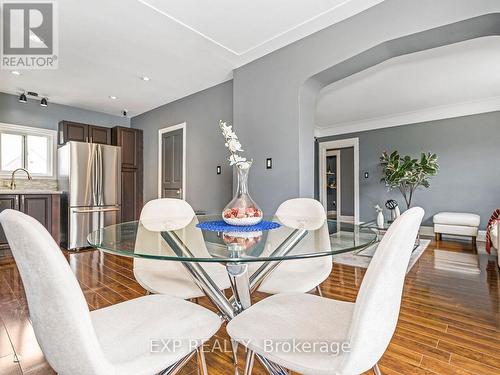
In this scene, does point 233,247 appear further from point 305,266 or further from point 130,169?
point 130,169

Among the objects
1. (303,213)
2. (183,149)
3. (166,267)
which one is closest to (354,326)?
(166,267)

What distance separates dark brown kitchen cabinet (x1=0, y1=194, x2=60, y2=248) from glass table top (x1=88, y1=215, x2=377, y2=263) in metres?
3.12

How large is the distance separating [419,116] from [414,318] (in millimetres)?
4701

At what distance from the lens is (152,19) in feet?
7.72

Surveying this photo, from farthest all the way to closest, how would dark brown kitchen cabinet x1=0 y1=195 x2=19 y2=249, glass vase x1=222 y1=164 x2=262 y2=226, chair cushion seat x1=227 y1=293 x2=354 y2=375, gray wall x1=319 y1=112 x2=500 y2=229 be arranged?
gray wall x1=319 y1=112 x2=500 y2=229
dark brown kitchen cabinet x1=0 y1=195 x2=19 y2=249
glass vase x1=222 y1=164 x2=262 y2=226
chair cushion seat x1=227 y1=293 x2=354 y2=375

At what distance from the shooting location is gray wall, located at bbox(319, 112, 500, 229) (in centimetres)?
464

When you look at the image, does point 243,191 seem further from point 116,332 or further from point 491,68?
point 491,68

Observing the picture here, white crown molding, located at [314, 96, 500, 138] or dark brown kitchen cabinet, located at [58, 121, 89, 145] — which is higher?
white crown molding, located at [314, 96, 500, 138]

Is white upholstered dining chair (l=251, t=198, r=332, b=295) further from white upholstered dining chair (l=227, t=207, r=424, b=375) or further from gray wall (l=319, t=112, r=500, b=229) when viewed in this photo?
gray wall (l=319, t=112, r=500, b=229)

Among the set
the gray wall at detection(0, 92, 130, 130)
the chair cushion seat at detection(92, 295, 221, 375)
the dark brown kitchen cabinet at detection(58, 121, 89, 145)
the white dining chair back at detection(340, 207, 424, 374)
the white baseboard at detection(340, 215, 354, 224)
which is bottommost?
the white baseboard at detection(340, 215, 354, 224)

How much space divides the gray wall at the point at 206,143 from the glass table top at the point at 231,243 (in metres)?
2.19

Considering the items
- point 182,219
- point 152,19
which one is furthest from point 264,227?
point 152,19

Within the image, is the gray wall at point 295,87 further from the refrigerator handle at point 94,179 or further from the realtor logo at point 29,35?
the refrigerator handle at point 94,179

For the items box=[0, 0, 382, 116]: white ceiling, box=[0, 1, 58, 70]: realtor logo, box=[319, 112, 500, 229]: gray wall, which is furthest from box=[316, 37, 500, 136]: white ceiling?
box=[0, 1, 58, 70]: realtor logo
